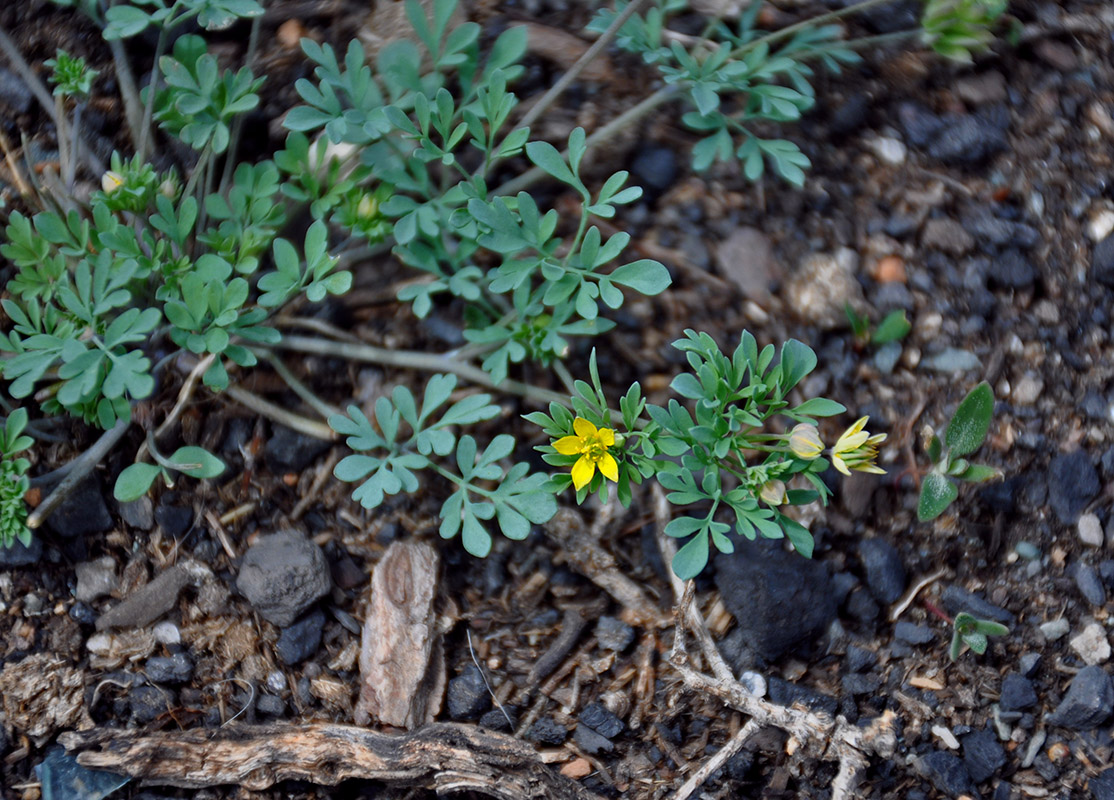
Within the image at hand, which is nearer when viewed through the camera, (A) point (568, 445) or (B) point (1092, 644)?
(A) point (568, 445)

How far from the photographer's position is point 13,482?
215 centimetres

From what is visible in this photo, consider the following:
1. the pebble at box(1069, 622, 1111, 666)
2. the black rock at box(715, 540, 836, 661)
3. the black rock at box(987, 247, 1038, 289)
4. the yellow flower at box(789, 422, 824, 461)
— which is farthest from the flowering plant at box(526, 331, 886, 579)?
the black rock at box(987, 247, 1038, 289)

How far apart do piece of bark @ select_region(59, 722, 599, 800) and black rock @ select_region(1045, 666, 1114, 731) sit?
1109 millimetres

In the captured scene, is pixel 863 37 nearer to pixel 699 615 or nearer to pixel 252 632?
pixel 699 615

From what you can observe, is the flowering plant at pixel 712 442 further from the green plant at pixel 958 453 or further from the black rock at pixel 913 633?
the black rock at pixel 913 633

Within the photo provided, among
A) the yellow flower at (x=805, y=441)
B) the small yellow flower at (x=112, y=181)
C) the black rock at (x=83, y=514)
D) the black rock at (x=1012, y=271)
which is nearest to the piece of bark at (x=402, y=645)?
the black rock at (x=83, y=514)

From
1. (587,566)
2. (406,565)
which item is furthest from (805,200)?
(406,565)

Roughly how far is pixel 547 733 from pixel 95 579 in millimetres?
1198

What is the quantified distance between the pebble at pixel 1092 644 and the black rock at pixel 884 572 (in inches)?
16.2

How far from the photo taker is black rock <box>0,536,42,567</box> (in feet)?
7.66

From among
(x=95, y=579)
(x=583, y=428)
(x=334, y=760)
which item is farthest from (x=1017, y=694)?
(x=95, y=579)

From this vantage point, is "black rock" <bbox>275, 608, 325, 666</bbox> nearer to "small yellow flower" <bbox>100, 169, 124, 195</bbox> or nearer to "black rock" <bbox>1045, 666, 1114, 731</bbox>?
"small yellow flower" <bbox>100, 169, 124, 195</bbox>

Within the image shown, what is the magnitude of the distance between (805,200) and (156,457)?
6.21 ft

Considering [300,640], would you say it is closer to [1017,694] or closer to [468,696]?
[468,696]
